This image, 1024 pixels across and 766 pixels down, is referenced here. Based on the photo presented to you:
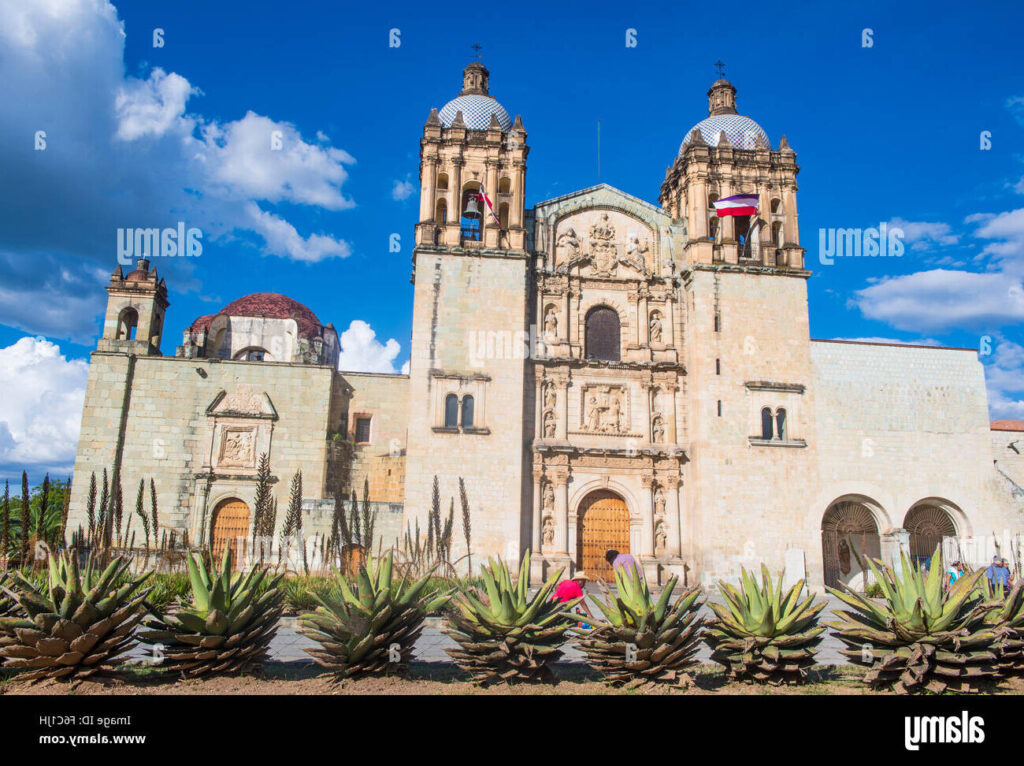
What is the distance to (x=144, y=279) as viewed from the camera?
78.3 ft

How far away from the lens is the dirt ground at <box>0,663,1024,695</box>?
6.44 metres

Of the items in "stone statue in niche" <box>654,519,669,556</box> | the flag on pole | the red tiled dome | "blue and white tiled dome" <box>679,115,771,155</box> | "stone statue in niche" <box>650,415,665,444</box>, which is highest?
"blue and white tiled dome" <box>679,115,771,155</box>

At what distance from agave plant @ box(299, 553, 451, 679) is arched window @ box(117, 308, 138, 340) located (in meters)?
19.9

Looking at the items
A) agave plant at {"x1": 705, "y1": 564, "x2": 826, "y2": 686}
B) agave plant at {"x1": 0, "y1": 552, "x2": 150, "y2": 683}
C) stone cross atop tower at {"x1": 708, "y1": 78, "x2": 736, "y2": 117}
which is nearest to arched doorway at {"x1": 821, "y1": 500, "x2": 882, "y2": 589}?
stone cross atop tower at {"x1": 708, "y1": 78, "x2": 736, "y2": 117}

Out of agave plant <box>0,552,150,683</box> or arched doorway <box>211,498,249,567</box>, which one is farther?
arched doorway <box>211,498,249,567</box>

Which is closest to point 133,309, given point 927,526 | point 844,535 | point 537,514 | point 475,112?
point 475,112

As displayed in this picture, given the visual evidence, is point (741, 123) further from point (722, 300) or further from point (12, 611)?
point (12, 611)

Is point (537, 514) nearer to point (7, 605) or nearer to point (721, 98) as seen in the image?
point (7, 605)

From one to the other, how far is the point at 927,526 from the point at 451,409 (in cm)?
1502

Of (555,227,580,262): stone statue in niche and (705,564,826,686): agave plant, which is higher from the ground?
(555,227,580,262): stone statue in niche

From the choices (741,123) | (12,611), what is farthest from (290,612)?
(741,123)

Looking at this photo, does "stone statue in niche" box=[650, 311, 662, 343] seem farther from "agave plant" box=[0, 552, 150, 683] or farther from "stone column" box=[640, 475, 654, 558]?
"agave plant" box=[0, 552, 150, 683]

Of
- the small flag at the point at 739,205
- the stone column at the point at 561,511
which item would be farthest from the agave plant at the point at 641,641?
the small flag at the point at 739,205

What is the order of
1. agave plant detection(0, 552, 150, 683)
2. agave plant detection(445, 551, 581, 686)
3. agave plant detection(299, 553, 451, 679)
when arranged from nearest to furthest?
agave plant detection(0, 552, 150, 683)
agave plant detection(299, 553, 451, 679)
agave plant detection(445, 551, 581, 686)
